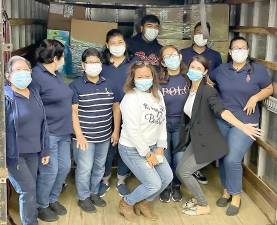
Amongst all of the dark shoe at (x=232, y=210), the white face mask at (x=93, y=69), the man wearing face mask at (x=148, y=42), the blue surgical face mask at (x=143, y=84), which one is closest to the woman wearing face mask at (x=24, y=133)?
the white face mask at (x=93, y=69)

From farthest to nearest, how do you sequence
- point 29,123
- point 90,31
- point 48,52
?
point 90,31 < point 48,52 < point 29,123

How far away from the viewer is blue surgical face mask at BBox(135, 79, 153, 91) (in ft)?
10.8

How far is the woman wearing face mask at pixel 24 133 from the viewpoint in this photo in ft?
9.38

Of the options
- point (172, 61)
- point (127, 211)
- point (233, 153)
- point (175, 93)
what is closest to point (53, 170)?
point (127, 211)

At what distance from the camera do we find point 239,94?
357 centimetres

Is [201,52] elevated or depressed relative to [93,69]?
elevated

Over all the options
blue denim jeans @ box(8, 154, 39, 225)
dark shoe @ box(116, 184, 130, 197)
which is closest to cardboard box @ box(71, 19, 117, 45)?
dark shoe @ box(116, 184, 130, 197)

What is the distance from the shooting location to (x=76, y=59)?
4.42m

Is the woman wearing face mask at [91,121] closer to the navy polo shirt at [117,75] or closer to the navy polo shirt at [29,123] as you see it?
the navy polo shirt at [117,75]

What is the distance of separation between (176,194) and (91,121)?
111 cm

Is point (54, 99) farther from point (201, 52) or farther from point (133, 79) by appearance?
point (201, 52)

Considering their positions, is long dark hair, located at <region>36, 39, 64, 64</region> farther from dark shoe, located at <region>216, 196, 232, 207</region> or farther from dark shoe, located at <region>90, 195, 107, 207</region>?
dark shoe, located at <region>216, 196, 232, 207</region>

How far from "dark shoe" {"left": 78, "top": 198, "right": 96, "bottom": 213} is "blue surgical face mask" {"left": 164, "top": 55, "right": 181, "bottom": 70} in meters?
Result: 1.34

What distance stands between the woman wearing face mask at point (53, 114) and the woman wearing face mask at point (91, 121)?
4.4 inches
